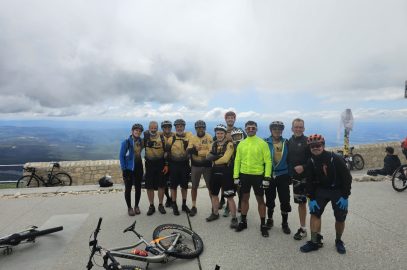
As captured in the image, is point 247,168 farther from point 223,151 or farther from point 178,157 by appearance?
point 178,157

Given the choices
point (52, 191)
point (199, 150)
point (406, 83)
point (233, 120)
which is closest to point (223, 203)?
point (199, 150)

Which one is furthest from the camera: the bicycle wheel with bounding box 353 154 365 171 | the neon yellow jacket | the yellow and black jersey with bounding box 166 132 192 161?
the bicycle wheel with bounding box 353 154 365 171

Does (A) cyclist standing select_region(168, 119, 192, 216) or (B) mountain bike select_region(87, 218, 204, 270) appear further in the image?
(A) cyclist standing select_region(168, 119, 192, 216)

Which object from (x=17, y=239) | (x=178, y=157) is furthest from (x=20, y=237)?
(x=178, y=157)

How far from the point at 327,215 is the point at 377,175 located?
6199mm

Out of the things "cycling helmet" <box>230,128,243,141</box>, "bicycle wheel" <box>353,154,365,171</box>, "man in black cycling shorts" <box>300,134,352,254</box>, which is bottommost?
"bicycle wheel" <box>353,154,365,171</box>

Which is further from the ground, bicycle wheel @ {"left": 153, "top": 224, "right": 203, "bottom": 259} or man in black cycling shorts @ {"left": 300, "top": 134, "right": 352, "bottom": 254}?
man in black cycling shorts @ {"left": 300, "top": 134, "right": 352, "bottom": 254}

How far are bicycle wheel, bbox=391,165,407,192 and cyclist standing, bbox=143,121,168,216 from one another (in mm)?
7307

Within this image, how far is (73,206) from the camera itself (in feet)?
25.2

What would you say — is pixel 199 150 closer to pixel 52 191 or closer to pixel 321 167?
pixel 321 167

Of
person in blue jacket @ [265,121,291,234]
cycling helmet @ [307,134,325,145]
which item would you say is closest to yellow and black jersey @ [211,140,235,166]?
person in blue jacket @ [265,121,291,234]

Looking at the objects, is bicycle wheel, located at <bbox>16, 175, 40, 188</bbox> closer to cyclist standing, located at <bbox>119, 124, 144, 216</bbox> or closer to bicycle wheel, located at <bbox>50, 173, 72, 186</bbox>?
bicycle wheel, located at <bbox>50, 173, 72, 186</bbox>

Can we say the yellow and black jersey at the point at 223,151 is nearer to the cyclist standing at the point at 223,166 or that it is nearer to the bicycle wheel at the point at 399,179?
the cyclist standing at the point at 223,166

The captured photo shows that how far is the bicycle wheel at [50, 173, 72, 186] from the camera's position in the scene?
1278cm
